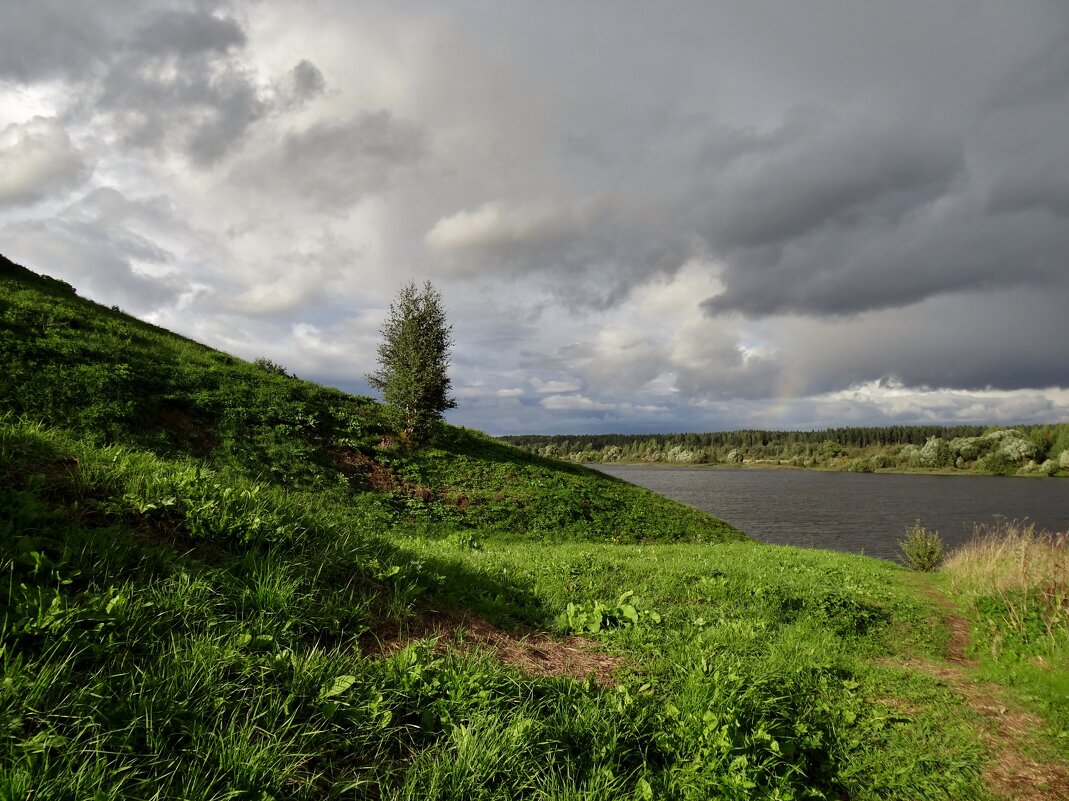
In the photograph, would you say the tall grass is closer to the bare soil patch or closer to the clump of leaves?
the clump of leaves

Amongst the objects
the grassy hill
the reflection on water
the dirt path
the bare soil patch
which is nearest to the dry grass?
A: the grassy hill

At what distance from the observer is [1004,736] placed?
667 cm

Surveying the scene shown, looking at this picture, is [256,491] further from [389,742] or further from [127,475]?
[389,742]

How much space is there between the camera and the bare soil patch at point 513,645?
5562 mm

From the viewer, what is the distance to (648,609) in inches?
325

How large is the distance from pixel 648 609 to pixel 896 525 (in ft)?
157

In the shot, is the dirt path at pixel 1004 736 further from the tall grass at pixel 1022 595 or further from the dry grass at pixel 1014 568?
the dry grass at pixel 1014 568

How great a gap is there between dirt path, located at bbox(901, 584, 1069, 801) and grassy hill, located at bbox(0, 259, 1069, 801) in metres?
0.05

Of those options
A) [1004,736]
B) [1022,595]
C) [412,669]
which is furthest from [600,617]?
[1022,595]

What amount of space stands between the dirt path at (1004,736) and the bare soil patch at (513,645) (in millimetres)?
4356

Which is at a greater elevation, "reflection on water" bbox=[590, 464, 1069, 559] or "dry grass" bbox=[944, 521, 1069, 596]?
"dry grass" bbox=[944, 521, 1069, 596]

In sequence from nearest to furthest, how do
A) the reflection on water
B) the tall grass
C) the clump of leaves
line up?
the clump of leaves, the tall grass, the reflection on water

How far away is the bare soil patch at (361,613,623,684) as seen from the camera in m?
5.56

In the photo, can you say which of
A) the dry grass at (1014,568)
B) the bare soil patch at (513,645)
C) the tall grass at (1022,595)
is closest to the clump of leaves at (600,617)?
the bare soil patch at (513,645)
